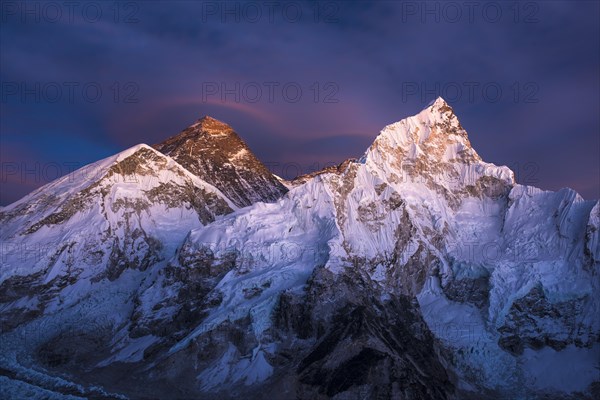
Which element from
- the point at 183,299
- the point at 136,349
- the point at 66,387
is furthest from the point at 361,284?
the point at 66,387

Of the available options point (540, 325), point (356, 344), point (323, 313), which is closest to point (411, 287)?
point (540, 325)

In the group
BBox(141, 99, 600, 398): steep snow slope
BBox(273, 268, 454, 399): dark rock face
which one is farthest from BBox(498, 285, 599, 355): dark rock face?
BBox(273, 268, 454, 399): dark rock face

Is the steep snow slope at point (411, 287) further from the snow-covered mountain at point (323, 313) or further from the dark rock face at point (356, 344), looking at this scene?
the dark rock face at point (356, 344)

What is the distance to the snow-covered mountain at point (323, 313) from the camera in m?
148

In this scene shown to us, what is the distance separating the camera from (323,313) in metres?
160

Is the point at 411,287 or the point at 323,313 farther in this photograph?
the point at 411,287

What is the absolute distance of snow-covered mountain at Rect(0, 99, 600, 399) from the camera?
484 ft

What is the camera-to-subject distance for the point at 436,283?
19125cm

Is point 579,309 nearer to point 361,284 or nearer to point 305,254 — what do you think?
point 361,284

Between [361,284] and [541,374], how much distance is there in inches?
1861

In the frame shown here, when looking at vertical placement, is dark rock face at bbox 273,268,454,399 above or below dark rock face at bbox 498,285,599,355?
below

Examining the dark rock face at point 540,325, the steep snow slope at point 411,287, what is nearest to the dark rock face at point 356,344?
the steep snow slope at point 411,287

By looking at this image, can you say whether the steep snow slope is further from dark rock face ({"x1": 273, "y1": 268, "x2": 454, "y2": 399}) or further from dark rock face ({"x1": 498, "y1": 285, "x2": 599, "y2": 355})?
dark rock face ({"x1": 273, "y1": 268, "x2": 454, "y2": 399})

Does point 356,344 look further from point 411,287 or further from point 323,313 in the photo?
point 411,287
